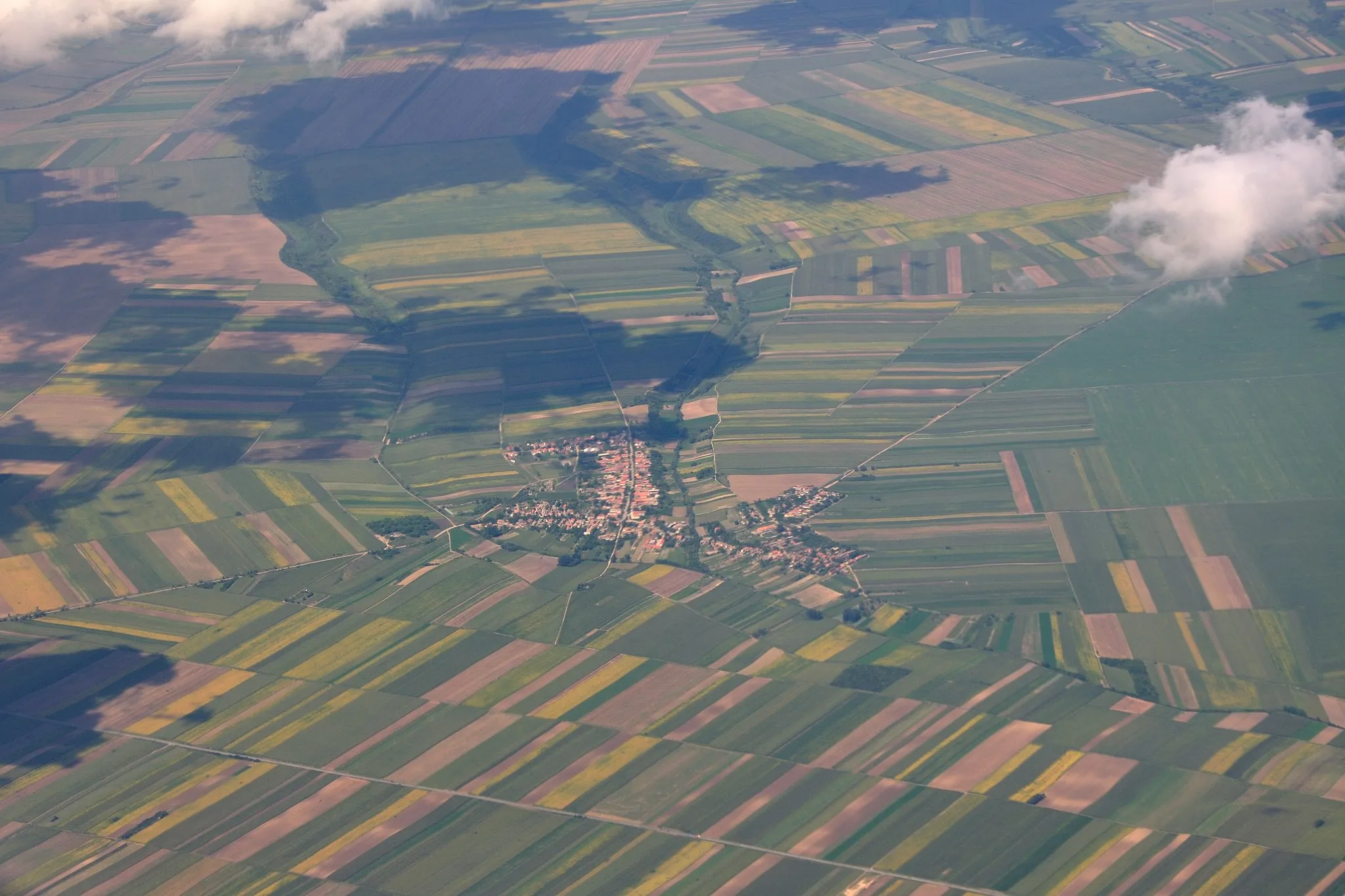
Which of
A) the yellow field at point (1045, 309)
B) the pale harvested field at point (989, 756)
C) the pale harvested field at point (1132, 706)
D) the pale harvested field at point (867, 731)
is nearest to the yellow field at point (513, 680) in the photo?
the pale harvested field at point (867, 731)

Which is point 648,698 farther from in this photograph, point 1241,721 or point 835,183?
point 835,183

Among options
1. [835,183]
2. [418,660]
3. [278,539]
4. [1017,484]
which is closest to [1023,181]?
[835,183]

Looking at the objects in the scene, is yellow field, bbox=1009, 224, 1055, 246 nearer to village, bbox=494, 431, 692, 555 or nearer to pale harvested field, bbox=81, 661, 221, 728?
village, bbox=494, 431, 692, 555

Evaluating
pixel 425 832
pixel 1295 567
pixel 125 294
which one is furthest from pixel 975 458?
pixel 125 294

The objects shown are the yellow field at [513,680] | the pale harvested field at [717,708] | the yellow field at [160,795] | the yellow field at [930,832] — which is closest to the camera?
the yellow field at [930,832]

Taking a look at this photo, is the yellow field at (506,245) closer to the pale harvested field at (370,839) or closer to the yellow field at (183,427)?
the yellow field at (183,427)

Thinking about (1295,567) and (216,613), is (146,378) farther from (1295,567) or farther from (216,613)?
(1295,567)
